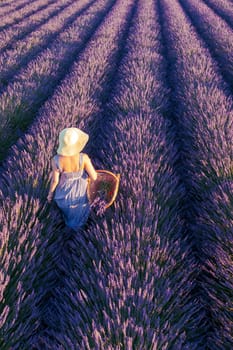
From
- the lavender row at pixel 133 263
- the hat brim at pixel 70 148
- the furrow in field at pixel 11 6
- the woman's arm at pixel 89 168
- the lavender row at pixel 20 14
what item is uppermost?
the furrow in field at pixel 11 6

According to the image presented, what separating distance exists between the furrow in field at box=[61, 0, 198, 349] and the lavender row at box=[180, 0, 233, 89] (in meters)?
2.84

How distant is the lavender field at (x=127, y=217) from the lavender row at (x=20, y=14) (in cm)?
471

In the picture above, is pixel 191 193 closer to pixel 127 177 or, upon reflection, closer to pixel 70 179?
pixel 127 177

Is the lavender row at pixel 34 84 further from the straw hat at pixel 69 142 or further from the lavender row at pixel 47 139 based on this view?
the straw hat at pixel 69 142

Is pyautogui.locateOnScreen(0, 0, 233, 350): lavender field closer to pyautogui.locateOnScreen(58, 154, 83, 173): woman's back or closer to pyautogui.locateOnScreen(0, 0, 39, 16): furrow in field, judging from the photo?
pyautogui.locateOnScreen(58, 154, 83, 173): woman's back

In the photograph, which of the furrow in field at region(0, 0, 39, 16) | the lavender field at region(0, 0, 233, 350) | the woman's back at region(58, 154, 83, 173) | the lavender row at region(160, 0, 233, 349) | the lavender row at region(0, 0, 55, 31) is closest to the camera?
the lavender field at region(0, 0, 233, 350)

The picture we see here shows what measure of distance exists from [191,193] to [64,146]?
1.36 m

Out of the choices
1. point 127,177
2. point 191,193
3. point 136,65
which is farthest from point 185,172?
point 136,65

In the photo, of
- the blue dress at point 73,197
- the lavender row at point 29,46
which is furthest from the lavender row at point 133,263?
the lavender row at point 29,46

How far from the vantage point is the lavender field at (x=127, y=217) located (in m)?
1.75

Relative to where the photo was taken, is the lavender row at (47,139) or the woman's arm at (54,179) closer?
Answer: the lavender row at (47,139)

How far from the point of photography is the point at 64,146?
7.23 ft

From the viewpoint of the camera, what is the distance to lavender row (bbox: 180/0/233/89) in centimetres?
589

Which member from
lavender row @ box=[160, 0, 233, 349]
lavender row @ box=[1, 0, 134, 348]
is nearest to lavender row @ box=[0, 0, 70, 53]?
lavender row @ box=[1, 0, 134, 348]
